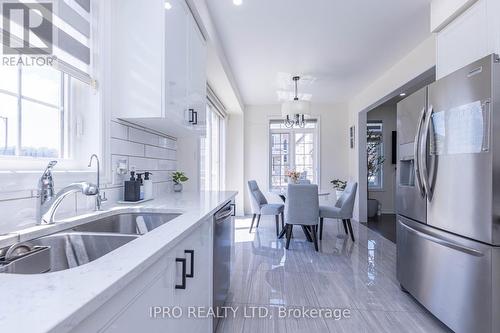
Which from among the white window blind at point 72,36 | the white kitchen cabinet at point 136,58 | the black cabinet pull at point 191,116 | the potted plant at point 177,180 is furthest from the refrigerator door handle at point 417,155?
the white window blind at point 72,36

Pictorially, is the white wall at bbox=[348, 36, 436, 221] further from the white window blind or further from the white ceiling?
the white window blind

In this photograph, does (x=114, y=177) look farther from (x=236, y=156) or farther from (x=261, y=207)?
(x=236, y=156)

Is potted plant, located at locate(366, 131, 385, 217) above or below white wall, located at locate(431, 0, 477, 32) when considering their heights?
below

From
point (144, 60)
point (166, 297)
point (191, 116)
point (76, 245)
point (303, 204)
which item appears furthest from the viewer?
point (303, 204)

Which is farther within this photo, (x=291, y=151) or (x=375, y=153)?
(x=291, y=151)

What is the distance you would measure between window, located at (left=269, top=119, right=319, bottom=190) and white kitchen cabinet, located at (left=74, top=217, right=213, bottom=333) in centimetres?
501

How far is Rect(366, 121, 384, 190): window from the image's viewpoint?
6156 millimetres

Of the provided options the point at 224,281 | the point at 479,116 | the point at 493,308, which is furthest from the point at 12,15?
the point at 493,308

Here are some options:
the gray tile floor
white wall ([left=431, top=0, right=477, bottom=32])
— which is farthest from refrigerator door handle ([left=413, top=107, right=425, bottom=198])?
the gray tile floor

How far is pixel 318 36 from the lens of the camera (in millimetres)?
3105

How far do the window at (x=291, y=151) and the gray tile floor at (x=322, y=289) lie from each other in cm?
270

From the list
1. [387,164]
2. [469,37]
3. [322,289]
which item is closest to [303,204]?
[322,289]

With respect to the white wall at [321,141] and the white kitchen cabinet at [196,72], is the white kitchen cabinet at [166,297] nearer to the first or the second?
the white kitchen cabinet at [196,72]

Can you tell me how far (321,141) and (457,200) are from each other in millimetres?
4720
